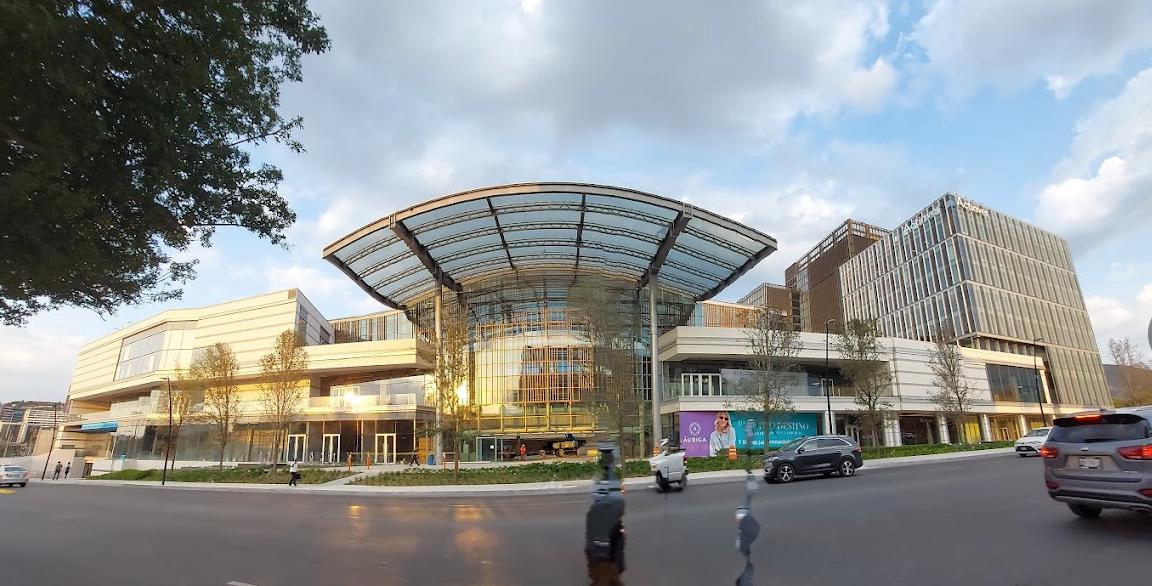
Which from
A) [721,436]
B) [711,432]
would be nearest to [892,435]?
[721,436]

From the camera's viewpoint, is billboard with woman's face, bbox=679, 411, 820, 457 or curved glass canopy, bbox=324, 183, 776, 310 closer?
curved glass canopy, bbox=324, 183, 776, 310

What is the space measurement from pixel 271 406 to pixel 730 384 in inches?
1201

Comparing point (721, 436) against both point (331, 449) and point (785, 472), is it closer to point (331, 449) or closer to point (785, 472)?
point (785, 472)

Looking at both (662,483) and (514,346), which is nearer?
(662,483)

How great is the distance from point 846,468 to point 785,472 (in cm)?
267

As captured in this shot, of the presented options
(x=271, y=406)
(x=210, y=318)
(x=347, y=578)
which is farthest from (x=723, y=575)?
(x=210, y=318)

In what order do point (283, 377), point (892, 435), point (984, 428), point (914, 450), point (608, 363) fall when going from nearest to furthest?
point (608, 363)
point (283, 377)
point (914, 450)
point (892, 435)
point (984, 428)

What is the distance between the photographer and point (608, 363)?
29562mm

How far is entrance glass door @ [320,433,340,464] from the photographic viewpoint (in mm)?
43500

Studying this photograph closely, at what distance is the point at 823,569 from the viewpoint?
716 cm

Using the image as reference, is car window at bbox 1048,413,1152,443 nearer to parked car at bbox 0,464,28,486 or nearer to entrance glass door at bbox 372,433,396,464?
entrance glass door at bbox 372,433,396,464

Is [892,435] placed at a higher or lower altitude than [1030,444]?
higher

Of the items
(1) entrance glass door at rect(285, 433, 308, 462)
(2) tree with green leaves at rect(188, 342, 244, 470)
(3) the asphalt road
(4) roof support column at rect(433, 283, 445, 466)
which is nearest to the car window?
(3) the asphalt road

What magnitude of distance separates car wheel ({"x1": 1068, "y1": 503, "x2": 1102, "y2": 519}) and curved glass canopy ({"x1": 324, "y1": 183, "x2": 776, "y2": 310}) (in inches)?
952
